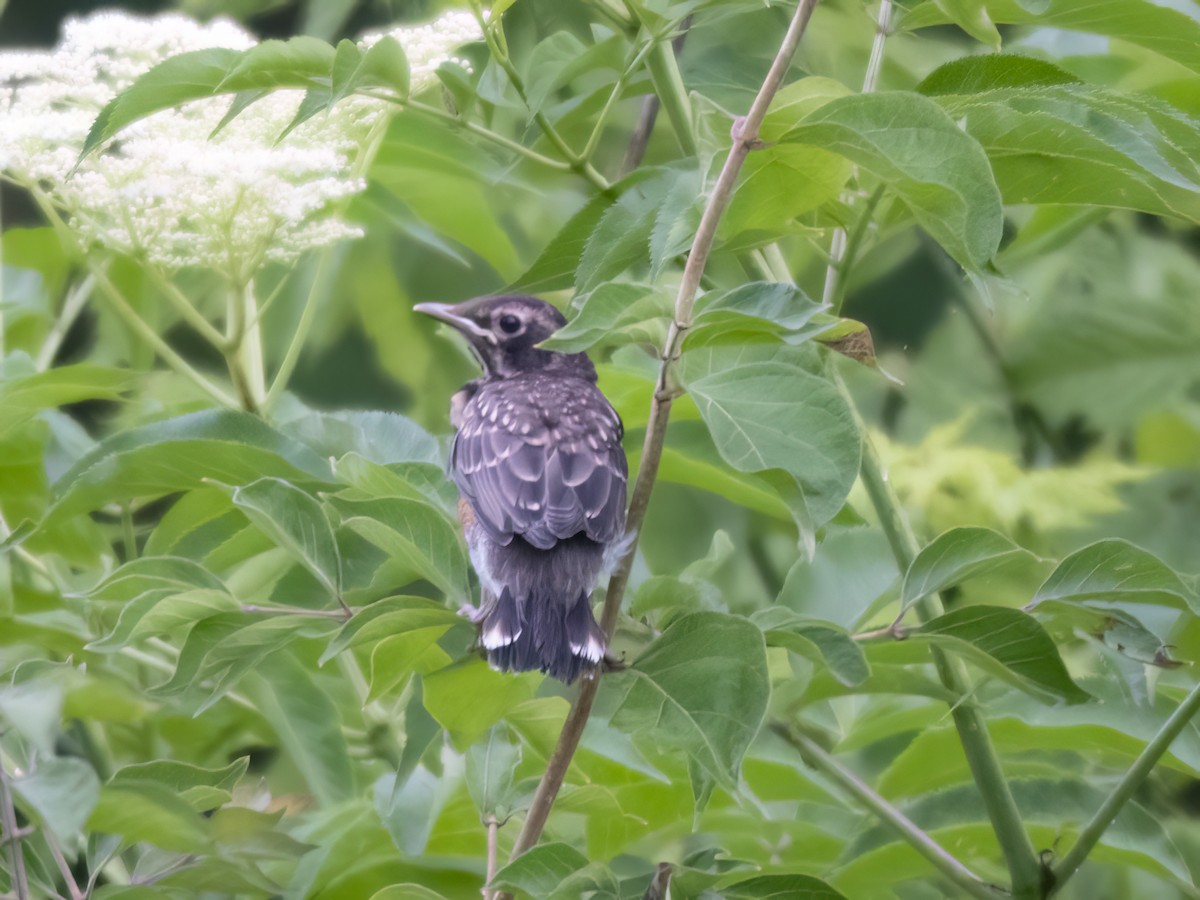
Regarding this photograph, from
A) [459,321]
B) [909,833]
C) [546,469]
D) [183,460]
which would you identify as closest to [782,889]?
[909,833]

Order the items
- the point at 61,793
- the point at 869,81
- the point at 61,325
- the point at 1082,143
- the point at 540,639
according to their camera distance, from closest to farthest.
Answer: the point at 61,793 → the point at 1082,143 → the point at 540,639 → the point at 869,81 → the point at 61,325

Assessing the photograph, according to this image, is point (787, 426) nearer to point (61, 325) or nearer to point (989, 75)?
point (989, 75)

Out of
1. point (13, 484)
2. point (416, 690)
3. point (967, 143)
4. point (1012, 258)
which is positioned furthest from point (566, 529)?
point (1012, 258)

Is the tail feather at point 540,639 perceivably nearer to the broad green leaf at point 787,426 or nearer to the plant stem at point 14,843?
the broad green leaf at point 787,426

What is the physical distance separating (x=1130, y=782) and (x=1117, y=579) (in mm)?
143

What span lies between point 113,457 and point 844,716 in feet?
2.26

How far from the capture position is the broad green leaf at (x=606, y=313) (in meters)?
0.65

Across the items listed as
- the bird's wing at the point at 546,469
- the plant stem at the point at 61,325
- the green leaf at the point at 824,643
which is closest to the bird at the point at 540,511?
the bird's wing at the point at 546,469

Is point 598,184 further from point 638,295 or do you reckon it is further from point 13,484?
point 13,484

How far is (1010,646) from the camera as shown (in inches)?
30.4

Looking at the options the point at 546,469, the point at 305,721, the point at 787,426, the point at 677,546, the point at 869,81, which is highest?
the point at 869,81

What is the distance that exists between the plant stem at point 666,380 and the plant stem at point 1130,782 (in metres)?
0.34

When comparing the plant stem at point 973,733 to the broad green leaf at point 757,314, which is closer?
the broad green leaf at point 757,314

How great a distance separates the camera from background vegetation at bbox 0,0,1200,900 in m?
0.71
